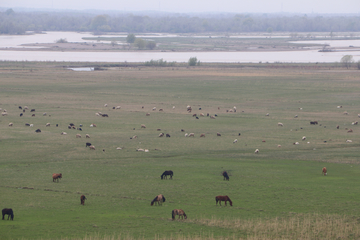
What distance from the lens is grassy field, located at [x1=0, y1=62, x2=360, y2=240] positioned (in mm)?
20781

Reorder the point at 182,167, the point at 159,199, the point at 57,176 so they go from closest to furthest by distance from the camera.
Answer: the point at 159,199
the point at 57,176
the point at 182,167

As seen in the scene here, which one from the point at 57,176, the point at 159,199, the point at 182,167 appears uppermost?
the point at 182,167

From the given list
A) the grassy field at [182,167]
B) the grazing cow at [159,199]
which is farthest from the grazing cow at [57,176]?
the grazing cow at [159,199]

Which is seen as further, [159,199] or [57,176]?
[57,176]

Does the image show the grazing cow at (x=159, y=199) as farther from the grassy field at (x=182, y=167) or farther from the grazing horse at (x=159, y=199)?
the grassy field at (x=182, y=167)

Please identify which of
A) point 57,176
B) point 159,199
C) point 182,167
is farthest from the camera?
point 182,167

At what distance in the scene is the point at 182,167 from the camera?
32.0 m

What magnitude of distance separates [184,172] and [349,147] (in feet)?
53.6

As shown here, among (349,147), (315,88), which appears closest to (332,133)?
(349,147)

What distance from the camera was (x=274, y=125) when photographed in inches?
1944

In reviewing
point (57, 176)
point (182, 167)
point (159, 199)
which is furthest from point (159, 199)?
point (182, 167)

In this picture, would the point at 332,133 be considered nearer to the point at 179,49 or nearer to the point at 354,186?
the point at 354,186

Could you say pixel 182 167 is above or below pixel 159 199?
above

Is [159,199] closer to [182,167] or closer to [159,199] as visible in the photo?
[159,199]
